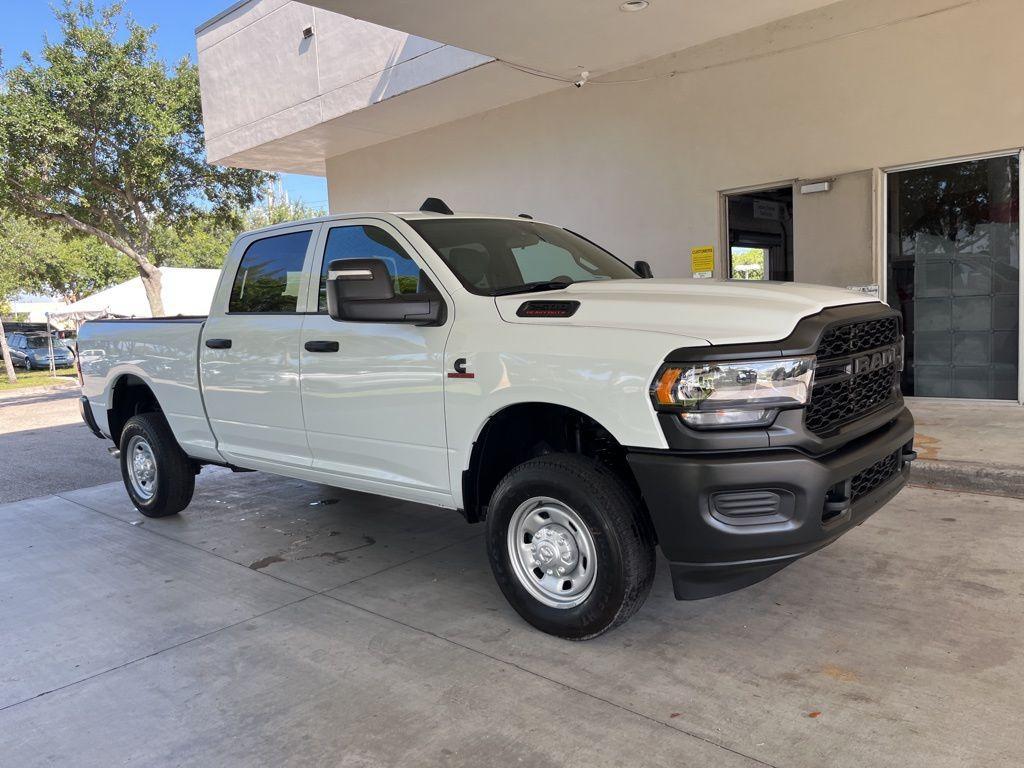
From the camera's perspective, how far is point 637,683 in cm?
316

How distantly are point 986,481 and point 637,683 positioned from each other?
3952mm

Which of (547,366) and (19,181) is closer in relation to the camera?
(547,366)

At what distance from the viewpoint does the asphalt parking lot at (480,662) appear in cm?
277

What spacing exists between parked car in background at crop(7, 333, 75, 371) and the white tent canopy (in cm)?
284

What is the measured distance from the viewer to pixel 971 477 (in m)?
5.73

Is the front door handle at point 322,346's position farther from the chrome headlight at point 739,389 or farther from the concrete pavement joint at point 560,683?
the chrome headlight at point 739,389

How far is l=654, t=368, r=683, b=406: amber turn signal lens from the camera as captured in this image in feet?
9.86

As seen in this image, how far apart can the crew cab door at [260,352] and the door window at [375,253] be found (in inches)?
7.2

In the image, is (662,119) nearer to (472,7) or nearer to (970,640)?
(472,7)

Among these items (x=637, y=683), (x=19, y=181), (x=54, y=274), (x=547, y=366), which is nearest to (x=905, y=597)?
(x=637, y=683)

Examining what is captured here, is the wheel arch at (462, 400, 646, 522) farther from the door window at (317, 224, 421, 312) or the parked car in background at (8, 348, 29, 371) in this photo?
the parked car in background at (8, 348, 29, 371)

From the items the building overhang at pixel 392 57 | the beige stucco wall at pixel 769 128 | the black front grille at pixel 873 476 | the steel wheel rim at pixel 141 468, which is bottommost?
the steel wheel rim at pixel 141 468

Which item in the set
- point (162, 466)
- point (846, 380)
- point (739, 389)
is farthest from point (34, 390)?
point (846, 380)

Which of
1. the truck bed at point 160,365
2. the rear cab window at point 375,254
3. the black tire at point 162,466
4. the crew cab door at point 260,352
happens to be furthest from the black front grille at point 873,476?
the black tire at point 162,466
